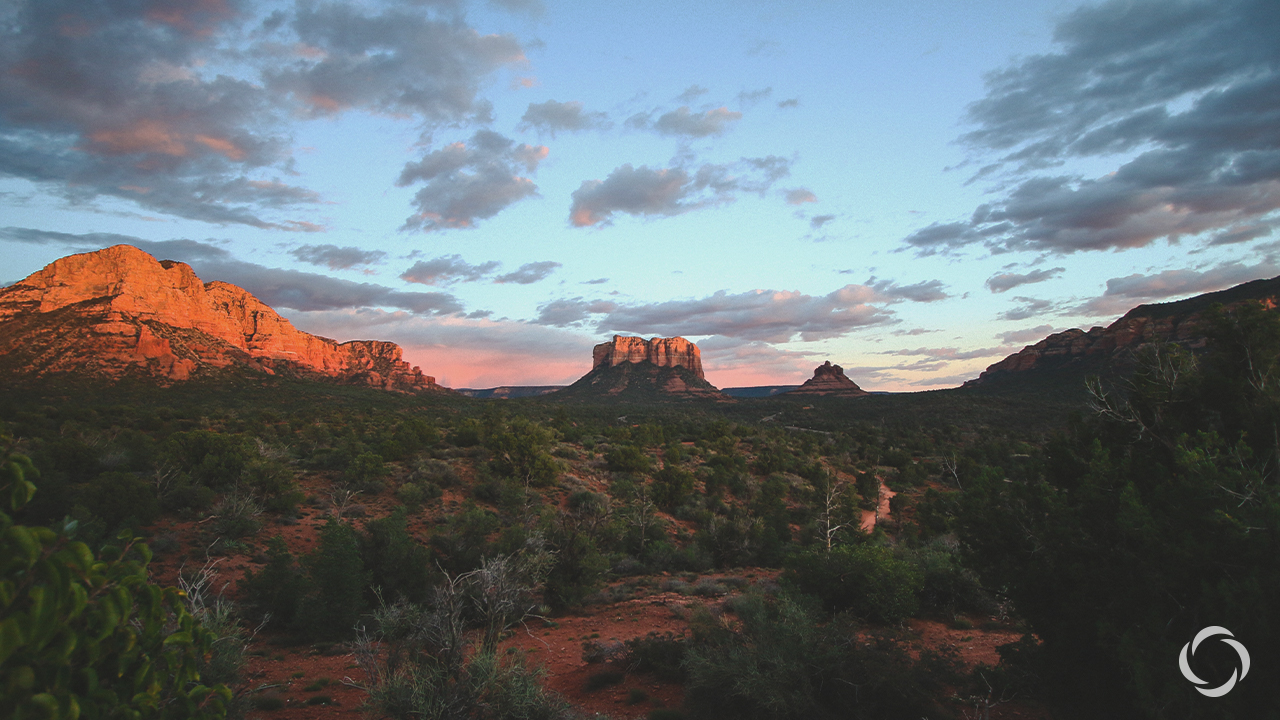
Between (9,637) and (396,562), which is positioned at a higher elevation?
(9,637)

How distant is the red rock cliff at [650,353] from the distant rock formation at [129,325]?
174ft

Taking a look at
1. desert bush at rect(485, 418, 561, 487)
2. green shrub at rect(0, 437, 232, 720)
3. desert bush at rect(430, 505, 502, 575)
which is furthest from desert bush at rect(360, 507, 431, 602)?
green shrub at rect(0, 437, 232, 720)

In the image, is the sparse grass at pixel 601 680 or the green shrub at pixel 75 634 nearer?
the green shrub at pixel 75 634

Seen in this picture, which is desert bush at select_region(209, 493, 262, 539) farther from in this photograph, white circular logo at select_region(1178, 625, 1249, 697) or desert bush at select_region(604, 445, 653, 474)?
white circular logo at select_region(1178, 625, 1249, 697)

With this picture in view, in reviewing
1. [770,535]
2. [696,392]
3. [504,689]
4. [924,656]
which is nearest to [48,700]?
[504,689]

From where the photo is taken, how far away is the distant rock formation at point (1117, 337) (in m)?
57.4

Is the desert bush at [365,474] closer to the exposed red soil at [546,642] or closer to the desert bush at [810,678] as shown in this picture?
the exposed red soil at [546,642]

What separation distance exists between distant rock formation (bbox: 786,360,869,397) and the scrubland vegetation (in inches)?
4200

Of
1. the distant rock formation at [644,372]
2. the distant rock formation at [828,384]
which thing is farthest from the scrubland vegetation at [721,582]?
the distant rock formation at [828,384]

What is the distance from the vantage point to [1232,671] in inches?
175

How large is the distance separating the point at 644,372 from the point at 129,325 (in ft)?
301

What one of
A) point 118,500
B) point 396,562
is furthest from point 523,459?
point 118,500

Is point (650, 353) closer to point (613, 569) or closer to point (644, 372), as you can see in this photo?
point (644, 372)

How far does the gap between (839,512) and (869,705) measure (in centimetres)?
1716
